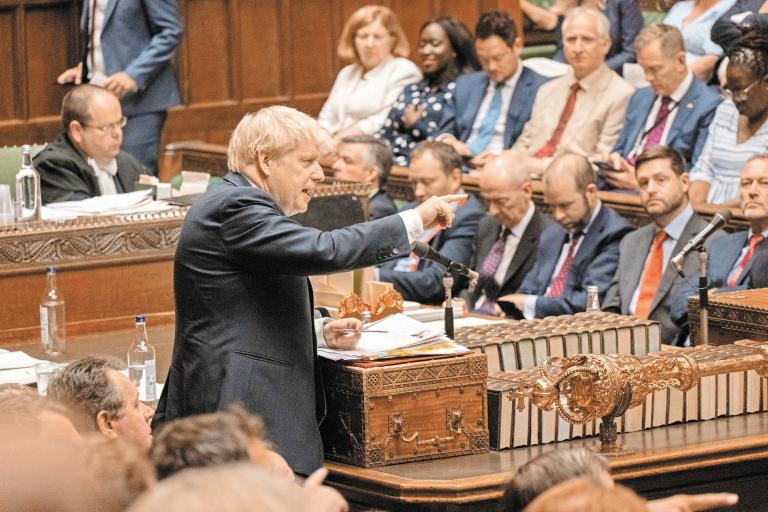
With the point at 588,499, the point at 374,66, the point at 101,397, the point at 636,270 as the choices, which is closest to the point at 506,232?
the point at 636,270

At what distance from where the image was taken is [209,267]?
3.41m

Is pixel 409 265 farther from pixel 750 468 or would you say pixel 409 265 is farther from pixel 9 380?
pixel 750 468

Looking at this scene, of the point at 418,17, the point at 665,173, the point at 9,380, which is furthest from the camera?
the point at 418,17

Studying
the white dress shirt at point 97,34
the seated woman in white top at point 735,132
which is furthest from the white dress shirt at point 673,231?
the white dress shirt at point 97,34

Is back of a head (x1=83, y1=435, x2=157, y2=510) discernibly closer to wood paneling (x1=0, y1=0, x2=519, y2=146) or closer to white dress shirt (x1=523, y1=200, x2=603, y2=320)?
white dress shirt (x1=523, y1=200, x2=603, y2=320)

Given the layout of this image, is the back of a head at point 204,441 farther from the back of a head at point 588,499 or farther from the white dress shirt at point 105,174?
the white dress shirt at point 105,174

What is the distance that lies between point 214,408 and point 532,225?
3.18m

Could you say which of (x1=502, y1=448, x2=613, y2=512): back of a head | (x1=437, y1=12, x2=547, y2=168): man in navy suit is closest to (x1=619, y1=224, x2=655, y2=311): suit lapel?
(x1=437, y1=12, x2=547, y2=168): man in navy suit

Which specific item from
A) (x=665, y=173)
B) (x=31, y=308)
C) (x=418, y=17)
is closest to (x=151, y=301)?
(x=31, y=308)

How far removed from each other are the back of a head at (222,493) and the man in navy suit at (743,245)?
3941 millimetres

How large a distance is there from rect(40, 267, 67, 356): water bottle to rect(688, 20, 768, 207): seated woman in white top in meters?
2.65

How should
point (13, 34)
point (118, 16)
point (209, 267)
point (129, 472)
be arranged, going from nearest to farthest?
point (129, 472) < point (209, 267) < point (118, 16) < point (13, 34)

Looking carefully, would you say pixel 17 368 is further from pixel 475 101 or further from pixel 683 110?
pixel 475 101

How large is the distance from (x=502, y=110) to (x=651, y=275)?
2.28 metres
